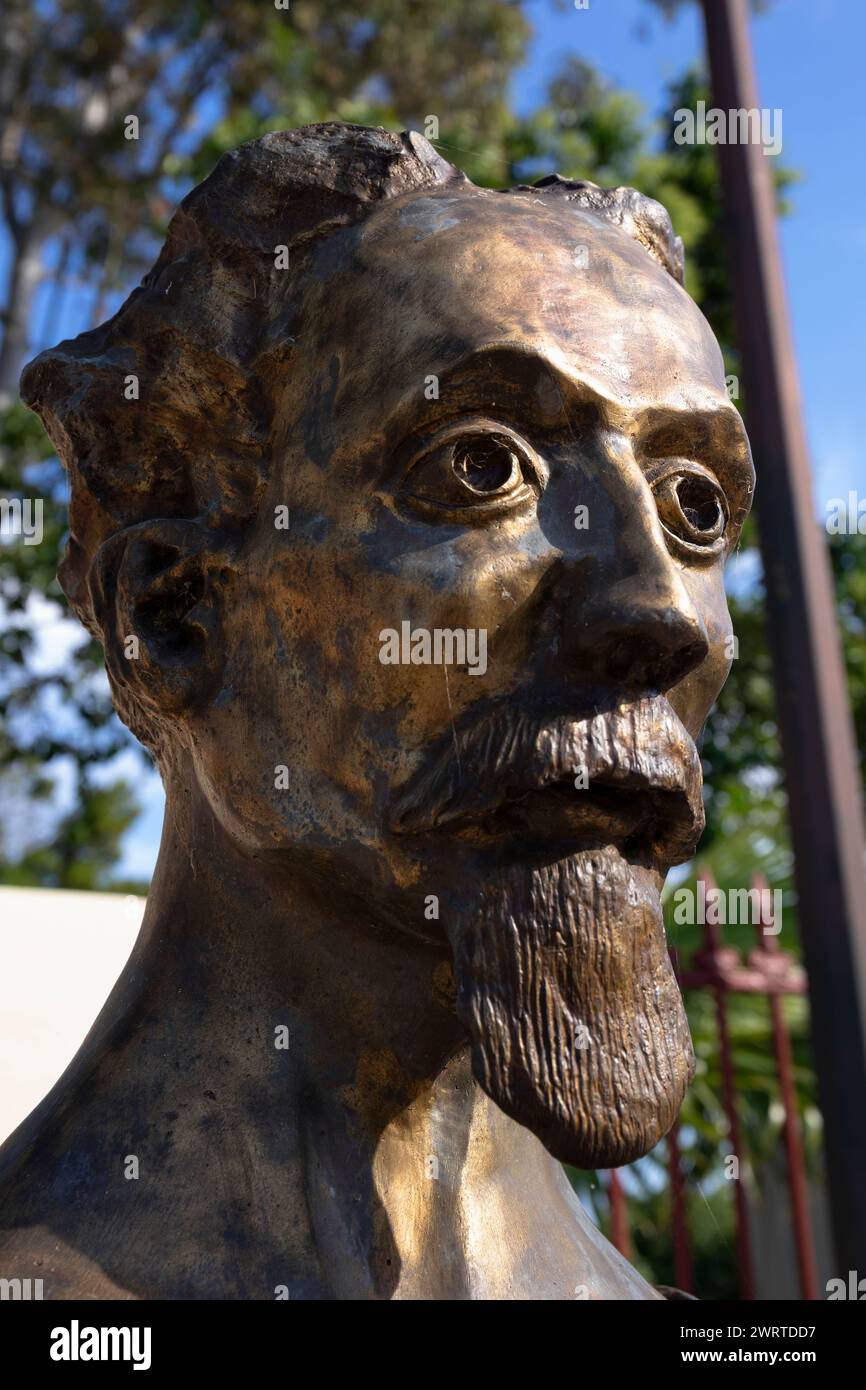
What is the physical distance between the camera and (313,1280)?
2.24 metres

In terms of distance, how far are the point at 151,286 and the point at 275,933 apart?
1.08 m

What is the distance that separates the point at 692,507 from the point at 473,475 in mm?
389

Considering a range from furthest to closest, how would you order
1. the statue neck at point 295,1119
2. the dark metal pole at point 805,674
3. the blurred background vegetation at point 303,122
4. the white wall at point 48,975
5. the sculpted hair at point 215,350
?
the blurred background vegetation at point 303,122 < the dark metal pole at point 805,674 < the white wall at point 48,975 < the sculpted hair at point 215,350 < the statue neck at point 295,1119

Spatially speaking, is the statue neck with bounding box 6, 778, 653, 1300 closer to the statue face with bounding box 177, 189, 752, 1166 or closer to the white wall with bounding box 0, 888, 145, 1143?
the statue face with bounding box 177, 189, 752, 1166

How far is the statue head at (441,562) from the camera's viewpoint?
2.20 metres

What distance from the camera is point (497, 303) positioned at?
2393mm

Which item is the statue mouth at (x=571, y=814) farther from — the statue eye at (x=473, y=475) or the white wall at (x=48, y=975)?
the white wall at (x=48, y=975)

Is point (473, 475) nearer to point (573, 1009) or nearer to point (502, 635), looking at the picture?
point (502, 635)

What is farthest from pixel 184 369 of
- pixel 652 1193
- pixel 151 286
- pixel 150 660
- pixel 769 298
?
pixel 652 1193

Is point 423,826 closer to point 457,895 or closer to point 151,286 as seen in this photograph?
point 457,895

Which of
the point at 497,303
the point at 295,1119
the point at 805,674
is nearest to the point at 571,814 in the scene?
Answer: the point at 295,1119

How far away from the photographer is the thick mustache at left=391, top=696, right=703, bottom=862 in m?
2.17

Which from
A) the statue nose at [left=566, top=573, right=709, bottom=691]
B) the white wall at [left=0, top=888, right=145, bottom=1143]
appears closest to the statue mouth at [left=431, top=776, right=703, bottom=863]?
the statue nose at [left=566, top=573, right=709, bottom=691]

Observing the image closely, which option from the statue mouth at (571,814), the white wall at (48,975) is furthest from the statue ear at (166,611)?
the white wall at (48,975)
